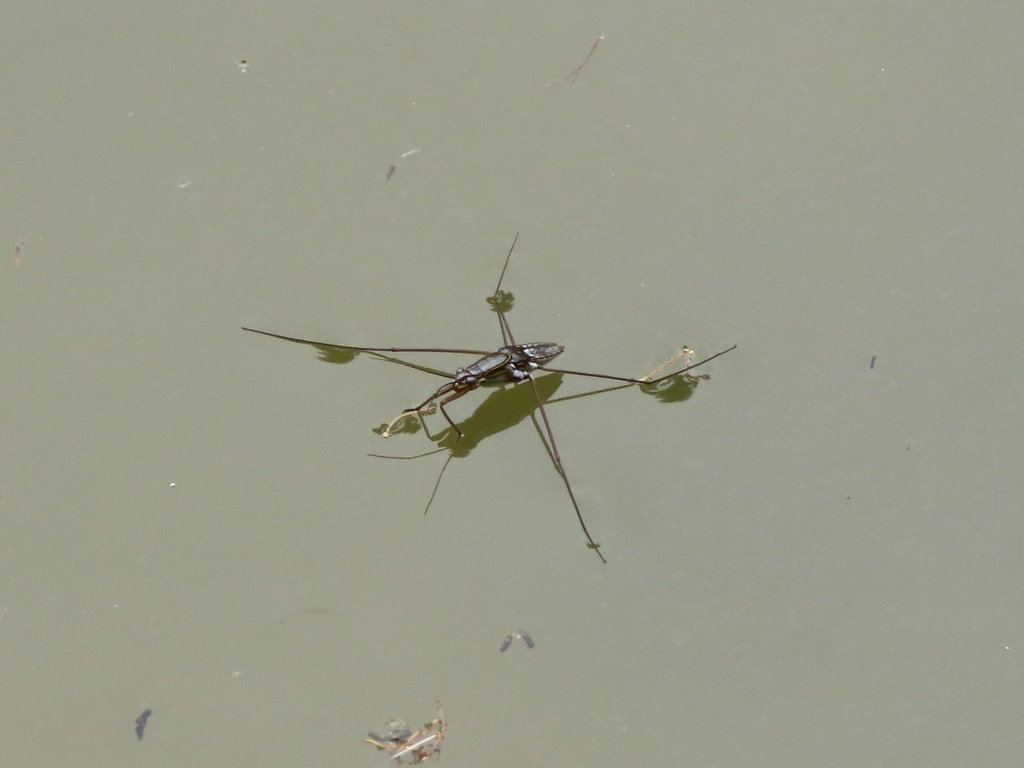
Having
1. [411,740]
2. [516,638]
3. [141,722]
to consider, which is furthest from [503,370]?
[141,722]

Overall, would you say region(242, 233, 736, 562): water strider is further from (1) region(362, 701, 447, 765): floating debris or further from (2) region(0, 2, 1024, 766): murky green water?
(1) region(362, 701, 447, 765): floating debris

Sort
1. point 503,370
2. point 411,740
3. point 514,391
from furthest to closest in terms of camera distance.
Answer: point 514,391, point 503,370, point 411,740

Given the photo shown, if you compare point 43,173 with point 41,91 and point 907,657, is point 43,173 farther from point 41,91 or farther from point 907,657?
point 907,657

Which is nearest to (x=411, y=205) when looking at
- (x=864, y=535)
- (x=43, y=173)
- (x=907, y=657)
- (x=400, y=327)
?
(x=400, y=327)

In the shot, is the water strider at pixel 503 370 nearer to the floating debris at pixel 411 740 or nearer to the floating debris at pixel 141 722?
the floating debris at pixel 411 740

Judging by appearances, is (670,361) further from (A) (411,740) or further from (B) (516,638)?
(A) (411,740)

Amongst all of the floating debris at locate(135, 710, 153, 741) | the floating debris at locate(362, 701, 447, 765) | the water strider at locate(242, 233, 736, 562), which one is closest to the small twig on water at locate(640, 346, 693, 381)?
the water strider at locate(242, 233, 736, 562)
